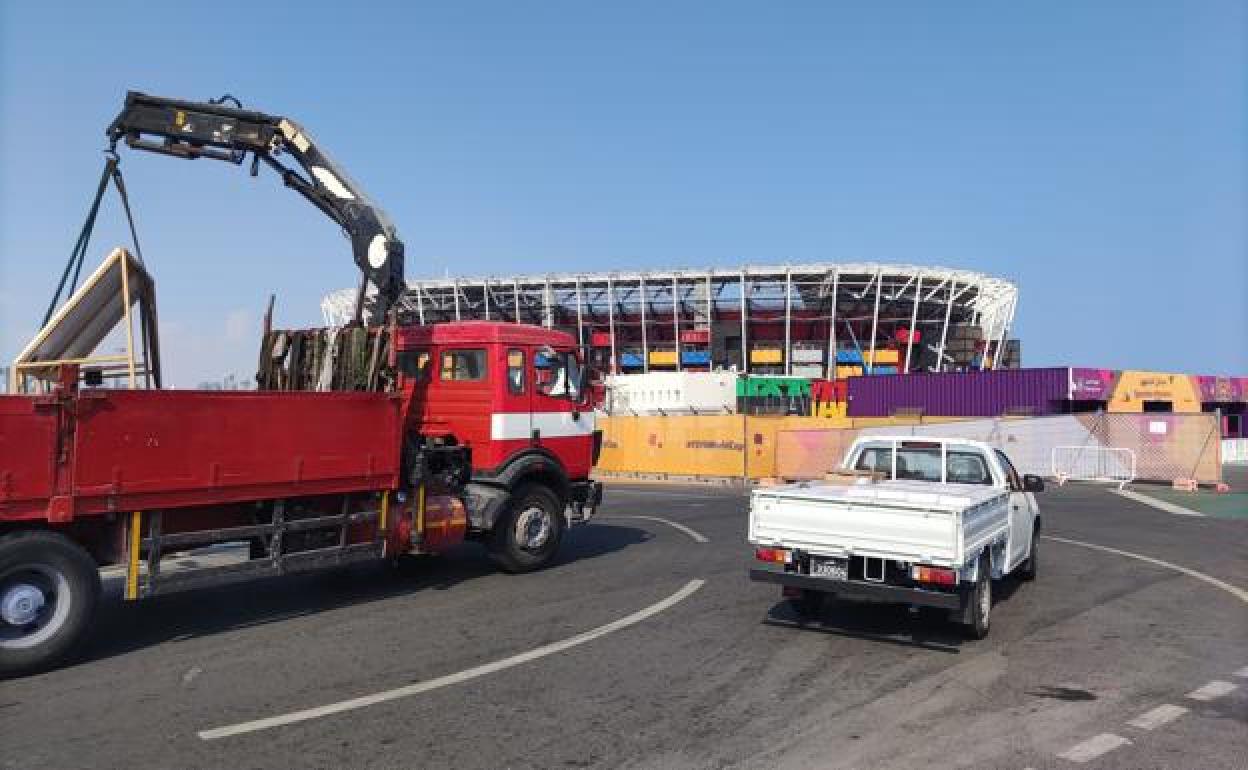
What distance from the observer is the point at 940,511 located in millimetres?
6652

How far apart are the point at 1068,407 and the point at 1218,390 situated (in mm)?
13992

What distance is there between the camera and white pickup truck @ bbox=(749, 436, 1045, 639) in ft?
21.9

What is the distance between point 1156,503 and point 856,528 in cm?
1708

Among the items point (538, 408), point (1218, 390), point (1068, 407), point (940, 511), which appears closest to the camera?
point (940, 511)

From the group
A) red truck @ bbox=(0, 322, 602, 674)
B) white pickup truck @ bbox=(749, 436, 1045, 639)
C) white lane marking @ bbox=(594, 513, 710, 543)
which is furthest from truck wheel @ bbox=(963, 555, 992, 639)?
white lane marking @ bbox=(594, 513, 710, 543)

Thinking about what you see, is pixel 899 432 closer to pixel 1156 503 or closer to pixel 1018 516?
pixel 1156 503

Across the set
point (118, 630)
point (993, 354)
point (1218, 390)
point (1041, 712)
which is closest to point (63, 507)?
point (118, 630)

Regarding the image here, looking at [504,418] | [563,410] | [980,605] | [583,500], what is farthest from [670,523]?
[980,605]

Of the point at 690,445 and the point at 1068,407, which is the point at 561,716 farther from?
the point at 1068,407

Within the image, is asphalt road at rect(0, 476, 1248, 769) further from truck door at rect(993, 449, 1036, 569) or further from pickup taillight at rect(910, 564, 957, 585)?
pickup taillight at rect(910, 564, 957, 585)

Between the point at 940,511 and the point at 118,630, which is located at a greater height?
the point at 940,511

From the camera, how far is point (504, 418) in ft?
33.6

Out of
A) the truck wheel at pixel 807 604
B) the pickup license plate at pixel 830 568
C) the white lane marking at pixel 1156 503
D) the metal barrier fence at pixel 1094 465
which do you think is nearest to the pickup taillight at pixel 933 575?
the pickup license plate at pixel 830 568

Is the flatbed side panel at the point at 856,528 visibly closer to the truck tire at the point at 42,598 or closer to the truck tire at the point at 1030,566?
the truck tire at the point at 1030,566
